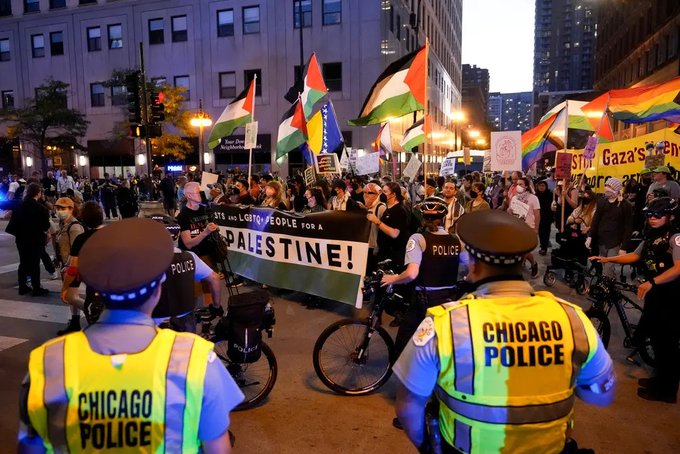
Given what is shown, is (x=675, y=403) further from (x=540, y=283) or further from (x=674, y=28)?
(x=674, y=28)

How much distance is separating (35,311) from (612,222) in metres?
9.60

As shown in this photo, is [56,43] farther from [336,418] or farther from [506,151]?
[336,418]

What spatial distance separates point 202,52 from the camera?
33.7m

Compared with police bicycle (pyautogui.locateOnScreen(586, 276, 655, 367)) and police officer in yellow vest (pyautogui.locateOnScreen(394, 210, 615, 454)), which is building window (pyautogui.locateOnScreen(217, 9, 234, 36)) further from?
police officer in yellow vest (pyautogui.locateOnScreen(394, 210, 615, 454))

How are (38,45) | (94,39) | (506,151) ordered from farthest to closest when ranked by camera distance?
(38,45)
(94,39)
(506,151)

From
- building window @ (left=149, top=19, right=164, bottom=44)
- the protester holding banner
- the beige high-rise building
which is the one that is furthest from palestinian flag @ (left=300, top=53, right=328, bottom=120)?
building window @ (left=149, top=19, right=164, bottom=44)

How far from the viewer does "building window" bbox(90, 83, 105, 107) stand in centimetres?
3628

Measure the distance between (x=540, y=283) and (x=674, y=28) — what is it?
111ft

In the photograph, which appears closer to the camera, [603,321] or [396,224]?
[603,321]

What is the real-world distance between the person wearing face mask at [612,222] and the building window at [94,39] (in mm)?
37166

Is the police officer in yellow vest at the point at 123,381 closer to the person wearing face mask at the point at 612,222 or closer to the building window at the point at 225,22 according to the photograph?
the person wearing face mask at the point at 612,222

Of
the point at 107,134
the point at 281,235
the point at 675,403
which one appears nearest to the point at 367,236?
the point at 281,235

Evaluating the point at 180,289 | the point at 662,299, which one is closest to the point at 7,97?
the point at 180,289

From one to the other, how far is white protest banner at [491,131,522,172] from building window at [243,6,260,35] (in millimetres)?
25584
